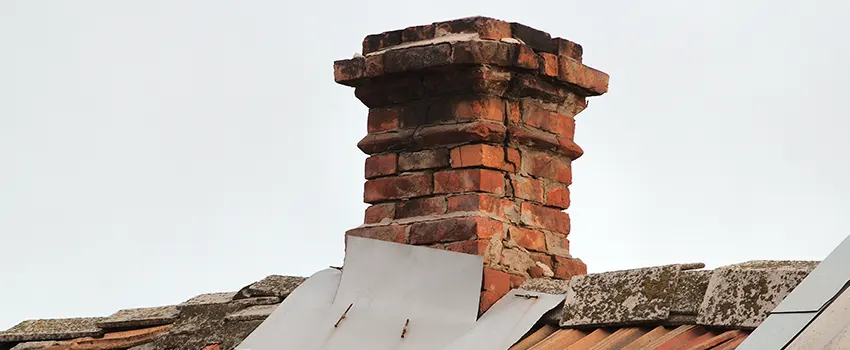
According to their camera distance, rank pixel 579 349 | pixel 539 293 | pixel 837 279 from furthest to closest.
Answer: pixel 539 293 < pixel 579 349 < pixel 837 279

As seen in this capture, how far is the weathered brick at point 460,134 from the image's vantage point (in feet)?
16.5

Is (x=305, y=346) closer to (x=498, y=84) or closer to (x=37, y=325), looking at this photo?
(x=498, y=84)

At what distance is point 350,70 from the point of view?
534 centimetres

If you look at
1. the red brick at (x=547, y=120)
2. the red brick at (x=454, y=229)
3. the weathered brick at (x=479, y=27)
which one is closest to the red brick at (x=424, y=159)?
the red brick at (x=454, y=229)

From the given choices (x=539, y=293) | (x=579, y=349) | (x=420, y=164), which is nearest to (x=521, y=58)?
(x=420, y=164)

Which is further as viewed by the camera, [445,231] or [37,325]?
[37,325]

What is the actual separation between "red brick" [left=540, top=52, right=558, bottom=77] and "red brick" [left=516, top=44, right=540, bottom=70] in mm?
36

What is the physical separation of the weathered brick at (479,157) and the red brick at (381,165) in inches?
11.5

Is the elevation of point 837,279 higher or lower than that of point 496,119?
lower

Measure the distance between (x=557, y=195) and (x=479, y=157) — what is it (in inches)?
17.3

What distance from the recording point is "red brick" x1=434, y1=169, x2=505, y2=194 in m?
5.00

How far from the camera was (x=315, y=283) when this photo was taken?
17.0 ft


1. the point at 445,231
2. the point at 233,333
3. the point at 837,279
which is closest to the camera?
the point at 837,279

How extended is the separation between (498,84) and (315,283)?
997mm
